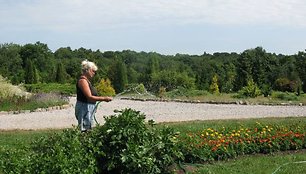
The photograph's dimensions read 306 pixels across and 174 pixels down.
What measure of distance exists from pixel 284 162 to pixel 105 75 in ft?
88.0

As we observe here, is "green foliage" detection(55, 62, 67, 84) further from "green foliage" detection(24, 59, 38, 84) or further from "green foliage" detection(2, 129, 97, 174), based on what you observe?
"green foliage" detection(2, 129, 97, 174)

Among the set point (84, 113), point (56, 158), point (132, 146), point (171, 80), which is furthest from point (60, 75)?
point (56, 158)

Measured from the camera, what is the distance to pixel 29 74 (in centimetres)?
3581

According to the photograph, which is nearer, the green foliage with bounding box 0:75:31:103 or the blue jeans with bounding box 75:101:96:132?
the blue jeans with bounding box 75:101:96:132

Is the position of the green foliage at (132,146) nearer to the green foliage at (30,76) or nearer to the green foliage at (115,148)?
the green foliage at (115,148)

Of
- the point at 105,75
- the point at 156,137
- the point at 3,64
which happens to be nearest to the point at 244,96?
the point at 105,75

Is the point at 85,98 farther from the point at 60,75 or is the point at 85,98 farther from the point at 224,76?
the point at 60,75

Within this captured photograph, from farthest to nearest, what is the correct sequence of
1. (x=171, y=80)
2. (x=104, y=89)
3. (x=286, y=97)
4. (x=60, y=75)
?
(x=60, y=75) < (x=171, y=80) < (x=104, y=89) < (x=286, y=97)

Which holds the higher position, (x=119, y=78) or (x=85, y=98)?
(x=119, y=78)

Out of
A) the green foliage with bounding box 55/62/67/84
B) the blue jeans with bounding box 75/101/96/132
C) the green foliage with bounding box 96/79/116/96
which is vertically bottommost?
the blue jeans with bounding box 75/101/96/132

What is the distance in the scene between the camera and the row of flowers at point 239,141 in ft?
23.2

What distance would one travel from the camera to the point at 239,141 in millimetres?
7629

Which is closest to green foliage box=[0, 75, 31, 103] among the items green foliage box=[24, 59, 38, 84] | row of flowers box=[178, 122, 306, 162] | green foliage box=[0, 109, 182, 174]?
row of flowers box=[178, 122, 306, 162]

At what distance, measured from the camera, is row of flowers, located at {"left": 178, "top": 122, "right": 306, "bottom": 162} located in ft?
23.2
